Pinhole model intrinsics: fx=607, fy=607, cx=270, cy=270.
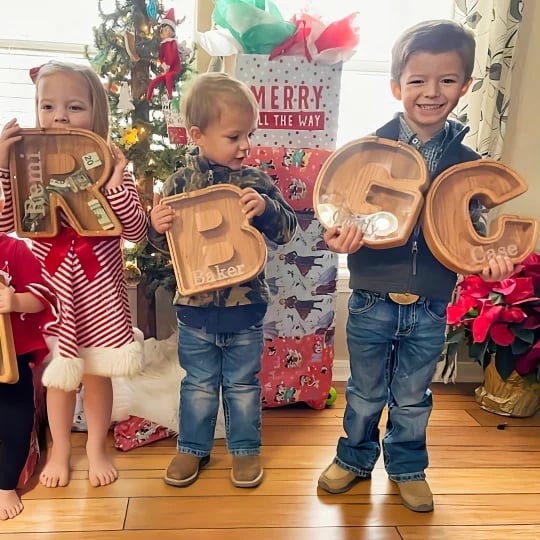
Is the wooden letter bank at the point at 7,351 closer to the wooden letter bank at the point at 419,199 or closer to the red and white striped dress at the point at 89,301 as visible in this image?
the red and white striped dress at the point at 89,301

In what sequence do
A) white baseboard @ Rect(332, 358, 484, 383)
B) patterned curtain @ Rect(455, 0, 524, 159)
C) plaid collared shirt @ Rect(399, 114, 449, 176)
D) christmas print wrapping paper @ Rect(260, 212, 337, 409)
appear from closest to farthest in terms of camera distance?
1. plaid collared shirt @ Rect(399, 114, 449, 176)
2. christmas print wrapping paper @ Rect(260, 212, 337, 409)
3. patterned curtain @ Rect(455, 0, 524, 159)
4. white baseboard @ Rect(332, 358, 484, 383)

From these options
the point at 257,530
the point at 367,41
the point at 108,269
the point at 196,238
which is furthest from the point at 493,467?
the point at 367,41

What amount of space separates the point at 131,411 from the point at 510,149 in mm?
1861

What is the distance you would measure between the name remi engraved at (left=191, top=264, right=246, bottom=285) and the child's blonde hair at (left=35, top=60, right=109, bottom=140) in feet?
1.54

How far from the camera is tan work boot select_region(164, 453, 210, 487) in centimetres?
179

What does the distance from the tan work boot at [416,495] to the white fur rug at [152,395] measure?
2.15 ft

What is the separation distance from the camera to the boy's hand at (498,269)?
1.53 m

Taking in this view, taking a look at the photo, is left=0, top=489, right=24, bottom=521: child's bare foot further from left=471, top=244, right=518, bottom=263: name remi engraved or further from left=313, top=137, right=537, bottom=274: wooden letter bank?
left=471, top=244, right=518, bottom=263: name remi engraved

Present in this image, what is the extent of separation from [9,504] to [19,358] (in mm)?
393

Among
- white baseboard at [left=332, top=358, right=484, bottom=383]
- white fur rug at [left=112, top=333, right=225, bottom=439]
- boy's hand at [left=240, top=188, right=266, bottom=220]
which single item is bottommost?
white baseboard at [left=332, top=358, right=484, bottom=383]

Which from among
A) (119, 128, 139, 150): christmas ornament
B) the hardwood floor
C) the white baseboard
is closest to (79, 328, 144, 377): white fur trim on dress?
the hardwood floor

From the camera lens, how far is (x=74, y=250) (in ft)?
A: 5.36

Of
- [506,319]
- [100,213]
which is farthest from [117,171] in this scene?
[506,319]

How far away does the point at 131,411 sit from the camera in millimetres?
2033
